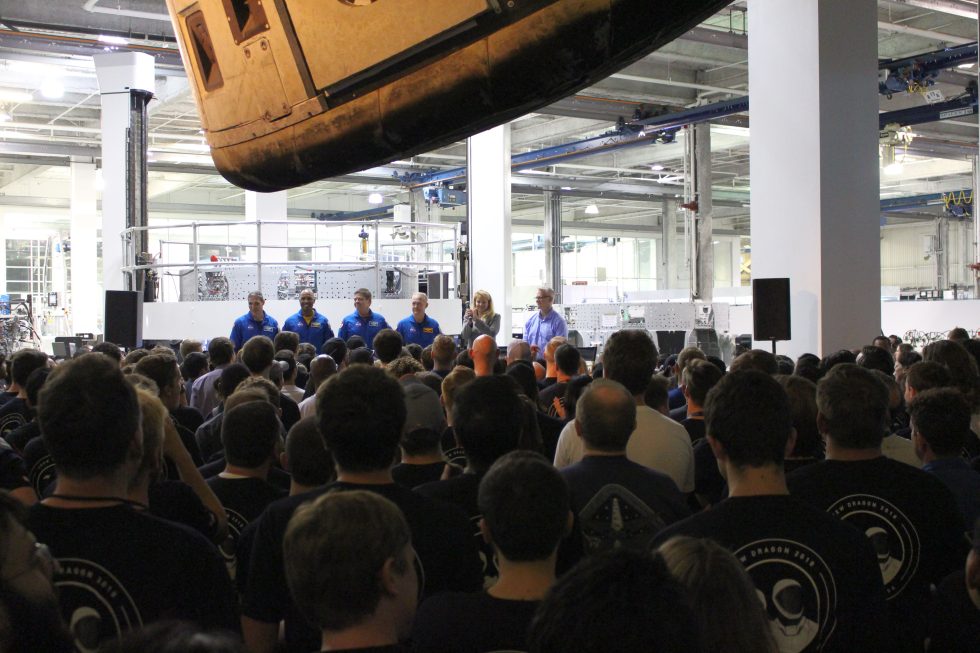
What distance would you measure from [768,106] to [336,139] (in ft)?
29.3

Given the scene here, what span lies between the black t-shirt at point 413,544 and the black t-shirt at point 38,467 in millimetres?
1898

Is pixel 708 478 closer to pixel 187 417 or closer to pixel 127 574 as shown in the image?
pixel 127 574

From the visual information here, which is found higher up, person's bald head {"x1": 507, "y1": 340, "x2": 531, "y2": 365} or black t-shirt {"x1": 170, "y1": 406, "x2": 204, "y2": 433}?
person's bald head {"x1": 507, "y1": 340, "x2": 531, "y2": 365}

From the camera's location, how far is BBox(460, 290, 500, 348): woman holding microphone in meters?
10.3

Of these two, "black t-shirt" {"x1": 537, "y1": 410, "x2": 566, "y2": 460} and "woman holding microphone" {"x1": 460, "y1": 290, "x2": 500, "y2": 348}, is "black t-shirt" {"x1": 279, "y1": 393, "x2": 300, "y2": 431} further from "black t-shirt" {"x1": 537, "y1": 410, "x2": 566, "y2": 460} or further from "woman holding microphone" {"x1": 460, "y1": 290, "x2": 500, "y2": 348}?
"woman holding microphone" {"x1": 460, "y1": 290, "x2": 500, "y2": 348}

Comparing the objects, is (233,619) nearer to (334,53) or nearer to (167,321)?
Answer: (334,53)

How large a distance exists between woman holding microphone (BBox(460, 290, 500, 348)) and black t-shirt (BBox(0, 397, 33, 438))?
5.25 m

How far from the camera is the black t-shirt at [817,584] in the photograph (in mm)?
2180

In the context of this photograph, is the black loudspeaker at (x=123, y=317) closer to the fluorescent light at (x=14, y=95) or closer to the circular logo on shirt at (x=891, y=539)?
the circular logo on shirt at (x=891, y=539)

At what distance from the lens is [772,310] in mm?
10086

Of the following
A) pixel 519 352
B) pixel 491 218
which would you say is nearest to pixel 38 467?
pixel 519 352

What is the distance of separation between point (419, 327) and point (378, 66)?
7.73 metres

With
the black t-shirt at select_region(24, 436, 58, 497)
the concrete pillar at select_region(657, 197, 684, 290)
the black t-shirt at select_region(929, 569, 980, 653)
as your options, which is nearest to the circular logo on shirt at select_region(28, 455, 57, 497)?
the black t-shirt at select_region(24, 436, 58, 497)

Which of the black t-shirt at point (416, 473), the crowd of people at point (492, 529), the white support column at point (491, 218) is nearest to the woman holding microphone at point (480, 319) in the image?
the white support column at point (491, 218)
